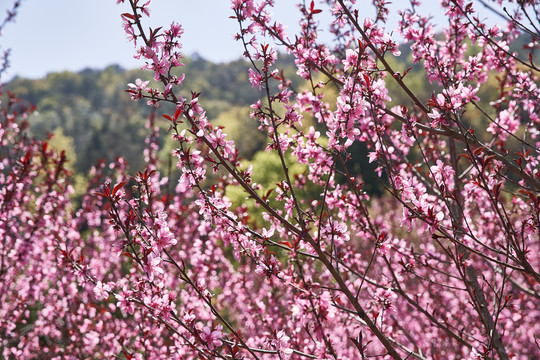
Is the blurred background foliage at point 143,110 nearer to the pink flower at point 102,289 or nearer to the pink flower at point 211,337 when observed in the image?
the pink flower at point 102,289

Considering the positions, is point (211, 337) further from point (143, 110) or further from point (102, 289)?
point (143, 110)

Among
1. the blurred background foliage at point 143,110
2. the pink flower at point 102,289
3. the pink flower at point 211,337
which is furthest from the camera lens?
the blurred background foliage at point 143,110

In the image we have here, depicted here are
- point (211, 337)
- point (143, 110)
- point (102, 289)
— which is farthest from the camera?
point (143, 110)

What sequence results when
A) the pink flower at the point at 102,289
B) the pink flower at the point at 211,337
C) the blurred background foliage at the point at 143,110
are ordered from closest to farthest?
the pink flower at the point at 211,337 → the pink flower at the point at 102,289 → the blurred background foliage at the point at 143,110

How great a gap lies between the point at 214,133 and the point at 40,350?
6.38 metres

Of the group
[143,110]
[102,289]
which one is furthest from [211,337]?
[143,110]

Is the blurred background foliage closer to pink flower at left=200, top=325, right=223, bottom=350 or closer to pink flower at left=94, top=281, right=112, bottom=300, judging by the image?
pink flower at left=94, top=281, right=112, bottom=300

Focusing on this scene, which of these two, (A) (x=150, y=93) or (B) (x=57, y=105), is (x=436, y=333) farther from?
(B) (x=57, y=105)

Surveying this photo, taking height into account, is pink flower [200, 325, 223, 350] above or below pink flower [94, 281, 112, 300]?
below

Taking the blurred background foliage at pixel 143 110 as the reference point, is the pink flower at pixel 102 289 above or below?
below

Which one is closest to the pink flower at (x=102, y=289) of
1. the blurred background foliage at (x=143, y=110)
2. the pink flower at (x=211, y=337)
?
the pink flower at (x=211, y=337)

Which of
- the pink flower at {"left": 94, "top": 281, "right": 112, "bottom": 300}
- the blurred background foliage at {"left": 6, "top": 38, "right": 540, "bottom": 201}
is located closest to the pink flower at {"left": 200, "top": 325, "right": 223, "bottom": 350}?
the pink flower at {"left": 94, "top": 281, "right": 112, "bottom": 300}

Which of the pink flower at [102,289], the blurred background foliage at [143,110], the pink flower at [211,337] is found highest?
the blurred background foliage at [143,110]

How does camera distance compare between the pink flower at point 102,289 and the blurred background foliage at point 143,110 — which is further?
the blurred background foliage at point 143,110
